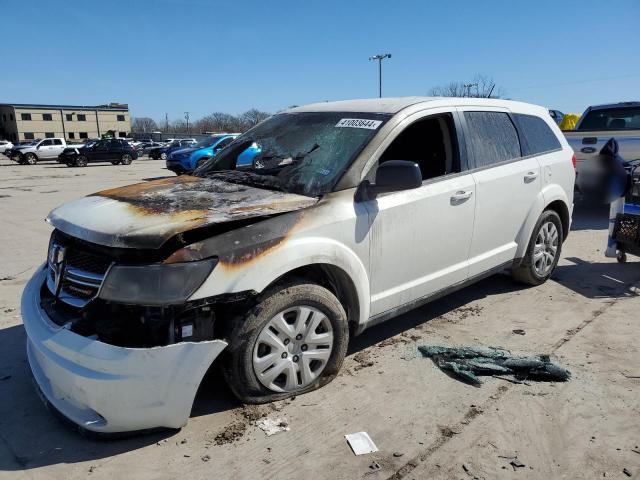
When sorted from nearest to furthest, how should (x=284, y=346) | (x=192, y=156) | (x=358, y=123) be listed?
1. (x=284, y=346)
2. (x=358, y=123)
3. (x=192, y=156)

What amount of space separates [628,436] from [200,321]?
7.77ft

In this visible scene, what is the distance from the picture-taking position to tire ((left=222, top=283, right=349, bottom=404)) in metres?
2.66

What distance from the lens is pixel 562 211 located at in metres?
5.12

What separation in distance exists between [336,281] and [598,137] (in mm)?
6839

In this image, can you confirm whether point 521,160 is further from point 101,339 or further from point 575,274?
point 101,339

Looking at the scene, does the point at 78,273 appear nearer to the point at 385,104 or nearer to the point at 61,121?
the point at 385,104

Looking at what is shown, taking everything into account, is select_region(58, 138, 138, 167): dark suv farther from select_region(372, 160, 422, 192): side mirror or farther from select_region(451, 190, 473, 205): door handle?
select_region(372, 160, 422, 192): side mirror

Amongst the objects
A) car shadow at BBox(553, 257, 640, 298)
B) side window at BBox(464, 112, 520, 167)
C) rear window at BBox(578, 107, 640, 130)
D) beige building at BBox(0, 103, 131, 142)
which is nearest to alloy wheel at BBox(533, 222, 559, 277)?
car shadow at BBox(553, 257, 640, 298)

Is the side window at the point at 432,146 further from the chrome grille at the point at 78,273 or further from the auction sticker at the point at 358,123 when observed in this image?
the chrome grille at the point at 78,273

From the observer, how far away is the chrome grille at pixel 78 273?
256 centimetres

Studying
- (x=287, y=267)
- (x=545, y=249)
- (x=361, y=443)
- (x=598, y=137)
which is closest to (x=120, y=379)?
(x=287, y=267)

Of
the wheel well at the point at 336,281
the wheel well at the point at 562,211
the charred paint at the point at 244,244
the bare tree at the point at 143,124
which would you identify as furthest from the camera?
the bare tree at the point at 143,124

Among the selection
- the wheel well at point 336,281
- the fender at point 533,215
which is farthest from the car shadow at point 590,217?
the wheel well at point 336,281

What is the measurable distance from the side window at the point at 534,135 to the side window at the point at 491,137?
13cm
